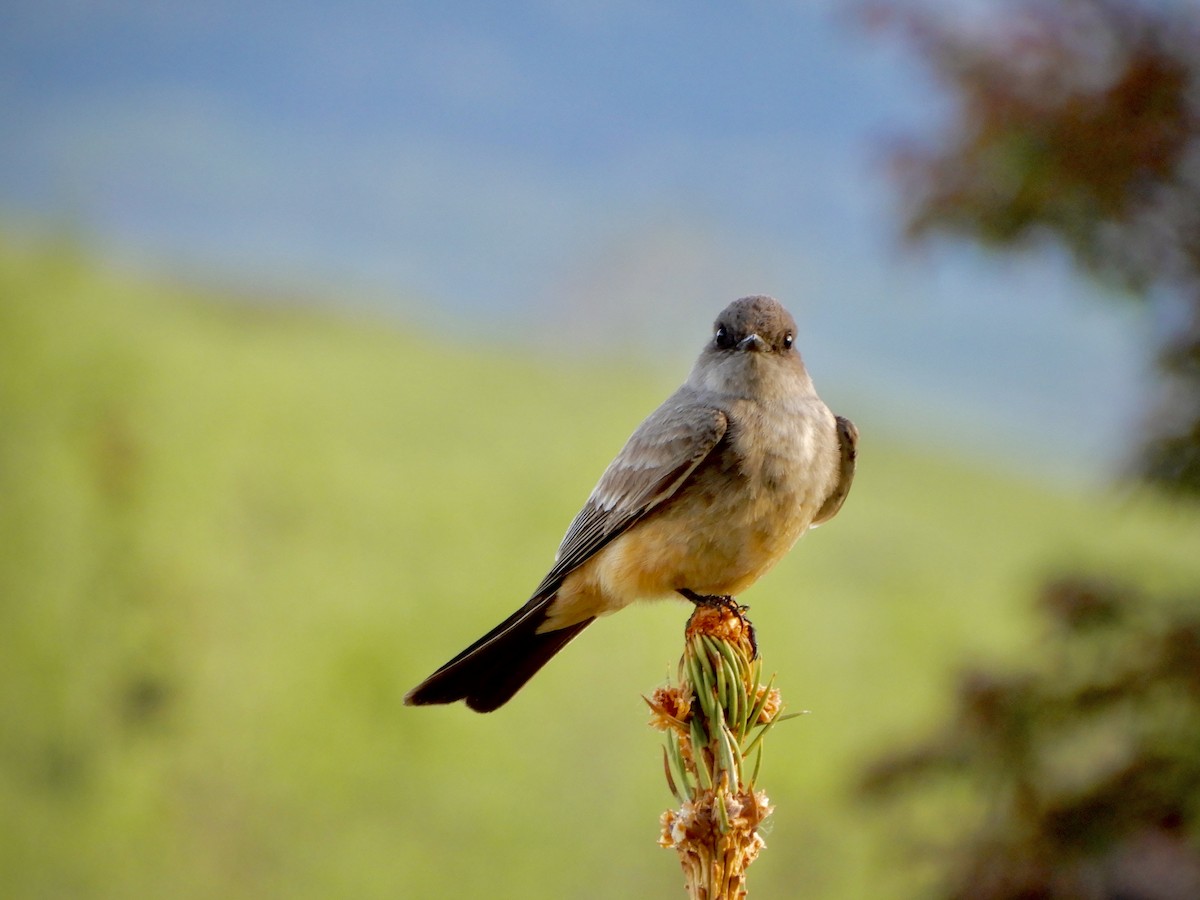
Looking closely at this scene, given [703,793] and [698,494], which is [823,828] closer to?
[698,494]

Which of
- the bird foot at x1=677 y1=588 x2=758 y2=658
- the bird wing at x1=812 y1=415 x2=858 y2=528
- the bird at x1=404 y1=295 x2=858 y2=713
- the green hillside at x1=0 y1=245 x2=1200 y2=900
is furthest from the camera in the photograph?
the green hillside at x1=0 y1=245 x2=1200 y2=900

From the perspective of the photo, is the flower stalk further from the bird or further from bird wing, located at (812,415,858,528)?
bird wing, located at (812,415,858,528)

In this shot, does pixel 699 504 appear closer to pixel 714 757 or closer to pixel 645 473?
pixel 645 473

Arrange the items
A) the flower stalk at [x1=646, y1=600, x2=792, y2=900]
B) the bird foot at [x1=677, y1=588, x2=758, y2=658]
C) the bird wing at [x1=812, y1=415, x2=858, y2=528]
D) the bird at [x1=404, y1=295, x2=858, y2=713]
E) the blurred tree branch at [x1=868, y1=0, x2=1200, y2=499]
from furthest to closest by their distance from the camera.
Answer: the blurred tree branch at [x1=868, y1=0, x2=1200, y2=499] < the bird wing at [x1=812, y1=415, x2=858, y2=528] < the bird at [x1=404, y1=295, x2=858, y2=713] < the bird foot at [x1=677, y1=588, x2=758, y2=658] < the flower stalk at [x1=646, y1=600, x2=792, y2=900]


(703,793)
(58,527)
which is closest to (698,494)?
(703,793)

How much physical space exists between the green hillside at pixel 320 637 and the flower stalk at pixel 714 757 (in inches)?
144

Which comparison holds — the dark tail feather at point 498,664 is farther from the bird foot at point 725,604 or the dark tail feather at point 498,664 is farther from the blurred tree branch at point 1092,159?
the blurred tree branch at point 1092,159

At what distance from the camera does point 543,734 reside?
277 inches

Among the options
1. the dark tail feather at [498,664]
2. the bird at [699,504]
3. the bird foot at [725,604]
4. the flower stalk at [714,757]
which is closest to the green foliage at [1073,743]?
the bird at [699,504]

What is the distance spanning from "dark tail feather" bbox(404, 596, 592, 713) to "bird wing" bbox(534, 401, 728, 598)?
11 cm

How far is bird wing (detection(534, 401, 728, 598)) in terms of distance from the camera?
3.02 metres

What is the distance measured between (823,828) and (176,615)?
414 centimetres

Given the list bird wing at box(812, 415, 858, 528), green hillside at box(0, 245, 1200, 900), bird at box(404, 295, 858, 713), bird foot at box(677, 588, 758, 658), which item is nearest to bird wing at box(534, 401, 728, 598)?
bird at box(404, 295, 858, 713)

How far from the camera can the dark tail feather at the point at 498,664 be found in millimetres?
2898
